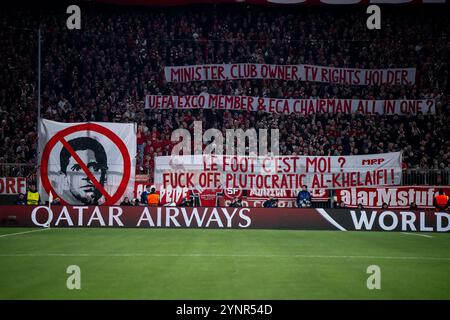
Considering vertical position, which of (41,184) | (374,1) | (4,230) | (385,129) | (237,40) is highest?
(374,1)

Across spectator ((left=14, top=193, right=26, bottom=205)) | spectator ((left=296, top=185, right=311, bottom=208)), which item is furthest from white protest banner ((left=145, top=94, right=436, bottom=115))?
spectator ((left=14, top=193, right=26, bottom=205))

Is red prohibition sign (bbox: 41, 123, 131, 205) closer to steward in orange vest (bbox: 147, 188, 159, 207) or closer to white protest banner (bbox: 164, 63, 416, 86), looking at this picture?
steward in orange vest (bbox: 147, 188, 159, 207)

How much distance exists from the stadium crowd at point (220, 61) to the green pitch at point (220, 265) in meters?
10.1

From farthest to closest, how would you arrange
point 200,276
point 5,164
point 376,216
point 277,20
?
point 277,20 → point 5,164 → point 376,216 → point 200,276

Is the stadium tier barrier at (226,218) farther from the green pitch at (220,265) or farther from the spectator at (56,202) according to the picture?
the green pitch at (220,265)

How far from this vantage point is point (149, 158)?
2727 centimetres

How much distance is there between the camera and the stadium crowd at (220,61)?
3027 centimetres

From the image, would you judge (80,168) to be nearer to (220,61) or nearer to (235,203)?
(235,203)

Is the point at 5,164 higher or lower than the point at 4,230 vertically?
higher

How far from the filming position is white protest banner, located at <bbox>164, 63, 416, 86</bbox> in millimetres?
32969

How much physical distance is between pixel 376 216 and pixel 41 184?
A: 1242 cm

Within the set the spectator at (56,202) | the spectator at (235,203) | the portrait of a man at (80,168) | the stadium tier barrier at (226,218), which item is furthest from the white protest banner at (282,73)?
the portrait of a man at (80,168)

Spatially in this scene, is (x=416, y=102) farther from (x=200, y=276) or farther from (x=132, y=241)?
(x=200, y=276)
